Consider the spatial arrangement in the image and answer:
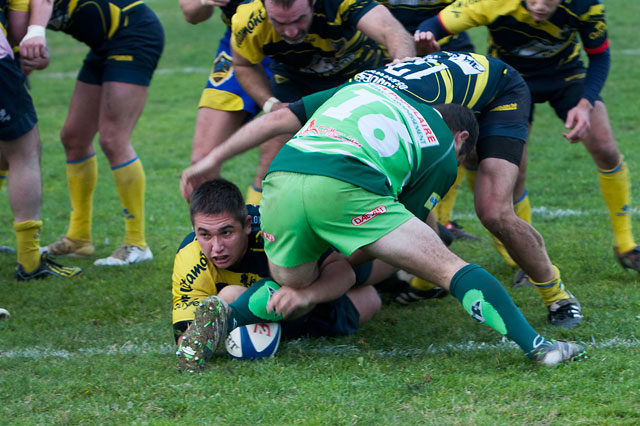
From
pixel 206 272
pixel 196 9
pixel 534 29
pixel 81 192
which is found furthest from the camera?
pixel 81 192

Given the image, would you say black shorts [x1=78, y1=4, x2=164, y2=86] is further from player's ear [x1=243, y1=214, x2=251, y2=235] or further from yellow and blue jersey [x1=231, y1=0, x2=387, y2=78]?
player's ear [x1=243, y1=214, x2=251, y2=235]

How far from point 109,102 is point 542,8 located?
2.93 metres

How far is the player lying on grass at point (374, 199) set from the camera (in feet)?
10.4

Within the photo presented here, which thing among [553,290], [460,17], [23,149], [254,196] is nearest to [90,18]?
[23,149]

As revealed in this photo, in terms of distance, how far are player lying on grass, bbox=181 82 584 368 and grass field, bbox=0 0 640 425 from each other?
10.2 inches

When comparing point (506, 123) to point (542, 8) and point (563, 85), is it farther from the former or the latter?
point (563, 85)

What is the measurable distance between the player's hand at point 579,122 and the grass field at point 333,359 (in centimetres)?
90

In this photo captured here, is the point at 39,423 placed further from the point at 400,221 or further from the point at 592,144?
the point at 592,144

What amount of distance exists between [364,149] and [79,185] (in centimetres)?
332

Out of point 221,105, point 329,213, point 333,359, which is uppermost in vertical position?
point 329,213

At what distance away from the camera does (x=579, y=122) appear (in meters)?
Answer: 4.34

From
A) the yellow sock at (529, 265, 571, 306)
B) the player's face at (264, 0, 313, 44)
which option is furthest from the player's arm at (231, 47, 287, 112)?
the yellow sock at (529, 265, 571, 306)

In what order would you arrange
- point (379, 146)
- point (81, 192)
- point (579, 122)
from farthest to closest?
point (81, 192) < point (579, 122) < point (379, 146)

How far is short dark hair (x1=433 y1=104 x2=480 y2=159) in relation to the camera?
3.54m
